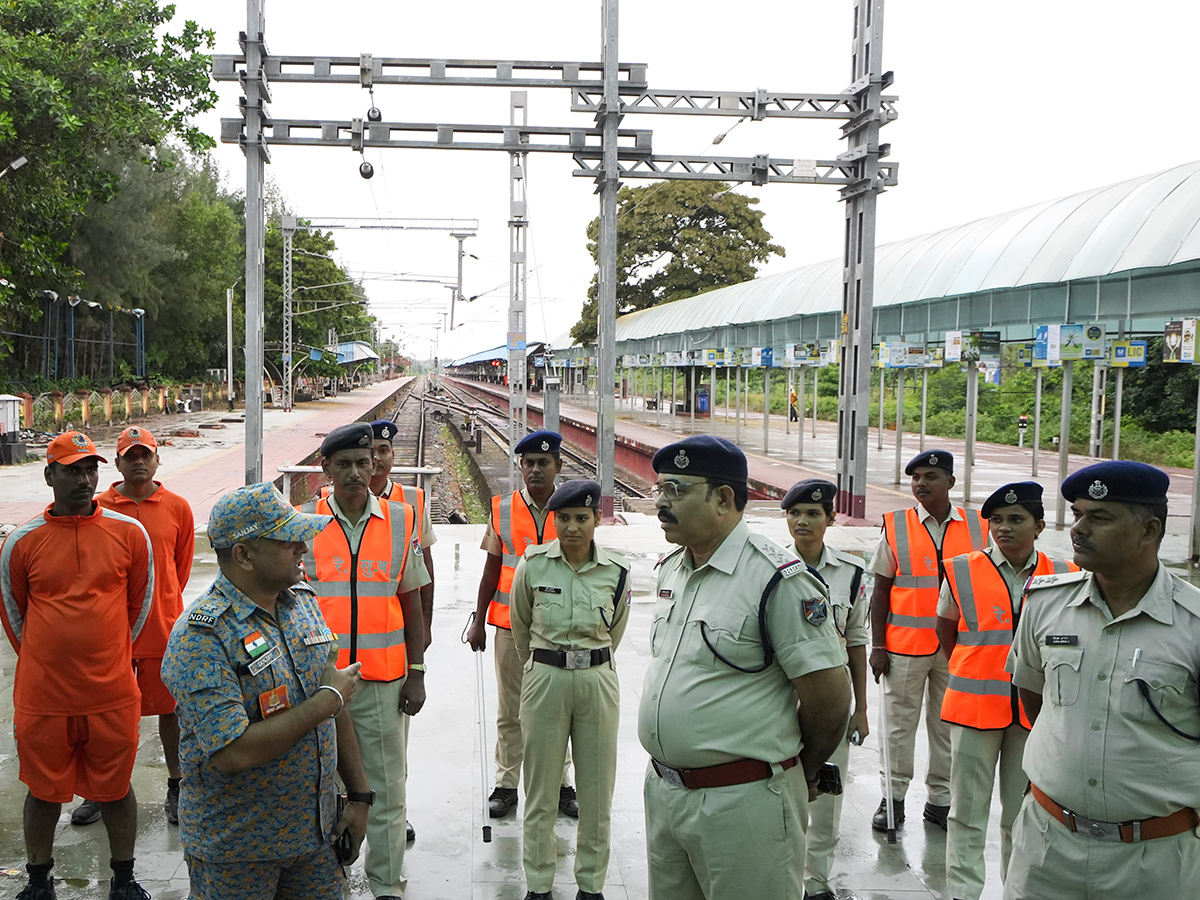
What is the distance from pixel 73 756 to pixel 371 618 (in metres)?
1.27

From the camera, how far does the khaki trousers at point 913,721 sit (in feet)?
15.7

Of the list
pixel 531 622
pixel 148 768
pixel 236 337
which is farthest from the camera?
pixel 236 337

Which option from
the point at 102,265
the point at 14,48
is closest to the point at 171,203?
the point at 102,265

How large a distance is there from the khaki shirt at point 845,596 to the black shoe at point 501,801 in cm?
190

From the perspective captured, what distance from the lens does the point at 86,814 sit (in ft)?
15.1

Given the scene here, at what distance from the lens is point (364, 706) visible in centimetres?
380

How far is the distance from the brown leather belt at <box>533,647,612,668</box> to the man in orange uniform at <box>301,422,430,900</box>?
1.72 ft

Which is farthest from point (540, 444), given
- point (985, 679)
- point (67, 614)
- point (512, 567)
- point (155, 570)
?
point (985, 679)

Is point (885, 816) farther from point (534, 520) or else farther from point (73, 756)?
point (73, 756)

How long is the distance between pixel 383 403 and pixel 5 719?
4988 cm

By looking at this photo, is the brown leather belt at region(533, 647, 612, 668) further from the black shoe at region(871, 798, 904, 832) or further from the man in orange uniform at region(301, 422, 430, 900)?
the black shoe at region(871, 798, 904, 832)

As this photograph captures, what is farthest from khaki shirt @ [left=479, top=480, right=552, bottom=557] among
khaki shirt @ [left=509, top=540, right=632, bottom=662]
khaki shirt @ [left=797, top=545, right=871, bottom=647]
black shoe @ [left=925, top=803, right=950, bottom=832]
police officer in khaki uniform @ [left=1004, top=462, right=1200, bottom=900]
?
police officer in khaki uniform @ [left=1004, top=462, right=1200, bottom=900]

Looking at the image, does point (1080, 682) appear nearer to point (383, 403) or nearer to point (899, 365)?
point (899, 365)

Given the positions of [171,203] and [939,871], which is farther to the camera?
[171,203]
